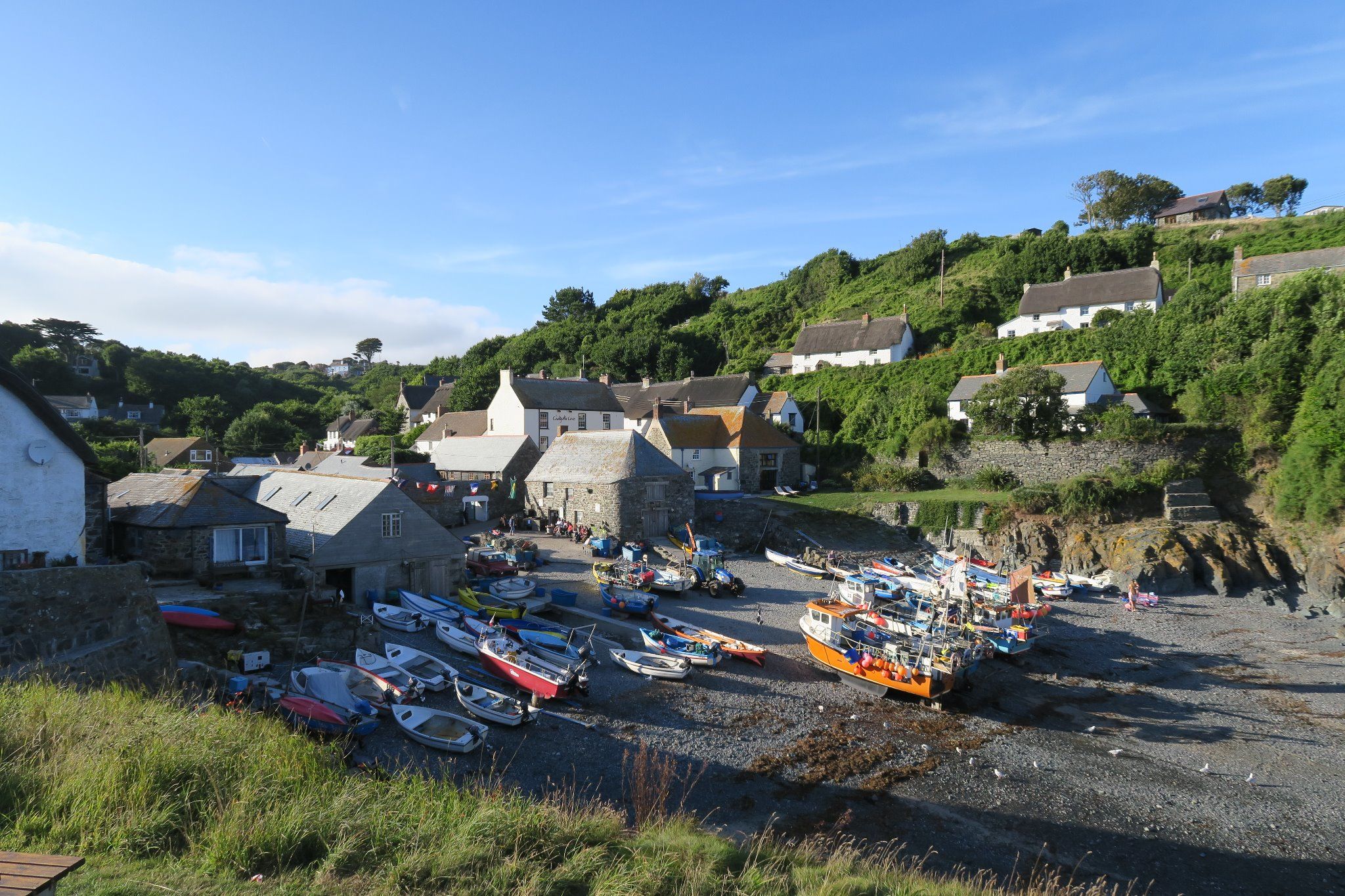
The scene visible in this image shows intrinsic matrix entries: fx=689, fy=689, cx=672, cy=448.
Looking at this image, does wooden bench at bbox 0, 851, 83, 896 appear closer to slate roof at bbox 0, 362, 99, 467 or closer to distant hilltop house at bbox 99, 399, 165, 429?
slate roof at bbox 0, 362, 99, 467

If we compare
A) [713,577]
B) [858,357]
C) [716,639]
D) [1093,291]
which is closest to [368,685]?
[716,639]

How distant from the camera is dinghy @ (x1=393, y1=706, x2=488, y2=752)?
14164 mm

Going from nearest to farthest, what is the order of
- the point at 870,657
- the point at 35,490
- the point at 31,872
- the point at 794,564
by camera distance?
the point at 31,872 → the point at 35,490 → the point at 870,657 → the point at 794,564

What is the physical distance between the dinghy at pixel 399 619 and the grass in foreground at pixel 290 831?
42.0ft

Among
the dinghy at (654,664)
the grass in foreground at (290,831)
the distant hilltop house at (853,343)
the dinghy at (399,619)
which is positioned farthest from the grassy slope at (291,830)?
the distant hilltop house at (853,343)

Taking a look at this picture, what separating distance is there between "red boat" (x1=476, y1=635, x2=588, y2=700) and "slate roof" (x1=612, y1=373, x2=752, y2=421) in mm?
32824

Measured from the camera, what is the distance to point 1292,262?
158 feet

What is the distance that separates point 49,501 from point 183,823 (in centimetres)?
1398

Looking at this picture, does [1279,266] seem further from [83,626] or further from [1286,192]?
[83,626]

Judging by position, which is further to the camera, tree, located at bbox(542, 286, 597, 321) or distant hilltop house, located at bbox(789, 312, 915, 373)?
tree, located at bbox(542, 286, 597, 321)

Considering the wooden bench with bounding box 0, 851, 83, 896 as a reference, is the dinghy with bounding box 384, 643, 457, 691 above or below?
below

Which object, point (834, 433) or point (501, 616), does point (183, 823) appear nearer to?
point (501, 616)

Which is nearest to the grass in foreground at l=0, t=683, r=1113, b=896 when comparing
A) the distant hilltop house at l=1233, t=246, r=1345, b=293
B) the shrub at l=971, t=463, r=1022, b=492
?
the shrub at l=971, t=463, r=1022, b=492

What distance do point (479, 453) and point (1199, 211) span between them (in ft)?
252
